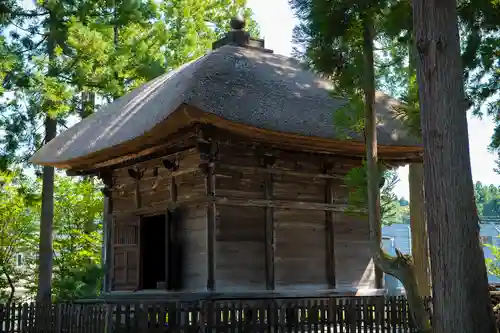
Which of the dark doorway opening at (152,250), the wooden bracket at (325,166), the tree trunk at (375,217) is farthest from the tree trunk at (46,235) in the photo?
the tree trunk at (375,217)

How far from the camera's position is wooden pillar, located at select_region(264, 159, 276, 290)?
10211mm

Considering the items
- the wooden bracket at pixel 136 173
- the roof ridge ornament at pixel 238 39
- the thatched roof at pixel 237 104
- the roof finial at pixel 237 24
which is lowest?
the wooden bracket at pixel 136 173

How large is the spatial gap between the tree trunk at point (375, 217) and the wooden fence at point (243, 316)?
209cm

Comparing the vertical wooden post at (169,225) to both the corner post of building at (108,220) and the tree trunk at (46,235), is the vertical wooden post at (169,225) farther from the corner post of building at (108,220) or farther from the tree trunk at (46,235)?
the tree trunk at (46,235)

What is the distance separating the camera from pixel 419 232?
13562 mm

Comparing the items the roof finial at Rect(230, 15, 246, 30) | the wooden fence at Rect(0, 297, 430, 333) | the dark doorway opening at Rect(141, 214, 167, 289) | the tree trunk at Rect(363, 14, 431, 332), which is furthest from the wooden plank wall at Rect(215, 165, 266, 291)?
the roof finial at Rect(230, 15, 246, 30)

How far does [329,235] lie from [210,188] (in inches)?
109

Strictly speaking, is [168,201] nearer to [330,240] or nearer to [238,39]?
[330,240]

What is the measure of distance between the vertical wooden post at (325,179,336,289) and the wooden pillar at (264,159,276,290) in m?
1.33

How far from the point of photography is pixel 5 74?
1608 cm

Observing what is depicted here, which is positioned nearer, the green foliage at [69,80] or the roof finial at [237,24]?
the roof finial at [237,24]

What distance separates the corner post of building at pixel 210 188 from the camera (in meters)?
9.53

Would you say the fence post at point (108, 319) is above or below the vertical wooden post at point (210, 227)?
below

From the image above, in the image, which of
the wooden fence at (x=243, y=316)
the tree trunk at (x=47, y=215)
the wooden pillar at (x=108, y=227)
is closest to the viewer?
the wooden fence at (x=243, y=316)
